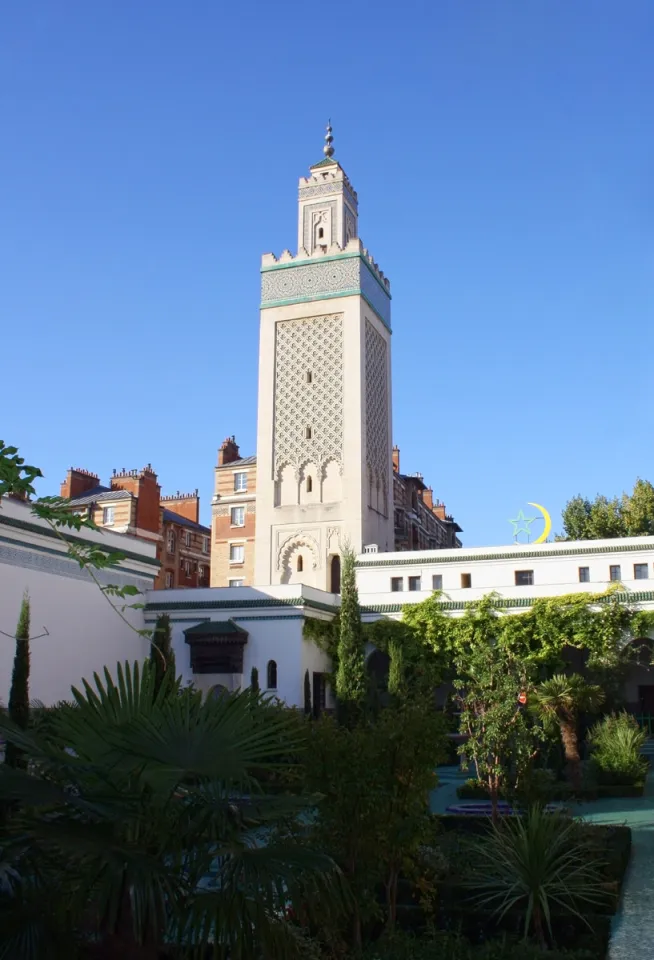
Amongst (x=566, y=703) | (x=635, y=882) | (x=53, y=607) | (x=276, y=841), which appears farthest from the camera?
(x=53, y=607)

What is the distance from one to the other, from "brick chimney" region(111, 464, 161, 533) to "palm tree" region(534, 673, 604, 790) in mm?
23428

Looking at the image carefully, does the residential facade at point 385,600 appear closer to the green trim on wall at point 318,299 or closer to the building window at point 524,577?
the building window at point 524,577

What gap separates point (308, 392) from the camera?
34562mm

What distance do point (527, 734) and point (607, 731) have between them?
20.1ft

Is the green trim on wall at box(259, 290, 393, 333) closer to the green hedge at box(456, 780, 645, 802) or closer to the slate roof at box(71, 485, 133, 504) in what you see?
the slate roof at box(71, 485, 133, 504)

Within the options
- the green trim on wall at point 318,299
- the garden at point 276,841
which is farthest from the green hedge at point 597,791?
the green trim on wall at point 318,299

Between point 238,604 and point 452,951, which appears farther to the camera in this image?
point 238,604

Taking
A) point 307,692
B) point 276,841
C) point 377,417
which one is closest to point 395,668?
point 307,692

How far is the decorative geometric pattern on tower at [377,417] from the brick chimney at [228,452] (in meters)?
9.66

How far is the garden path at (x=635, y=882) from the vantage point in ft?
28.1

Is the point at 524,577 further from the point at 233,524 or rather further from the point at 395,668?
the point at 233,524

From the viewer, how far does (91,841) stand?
15.3 ft

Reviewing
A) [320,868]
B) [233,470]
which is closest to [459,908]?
[320,868]

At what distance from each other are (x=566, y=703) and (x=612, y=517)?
19982mm
